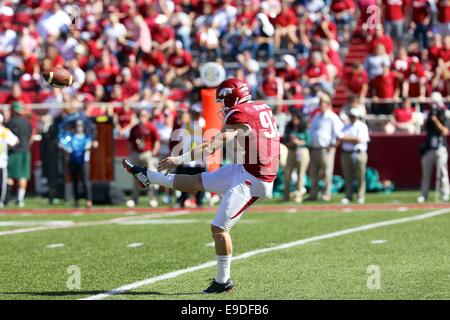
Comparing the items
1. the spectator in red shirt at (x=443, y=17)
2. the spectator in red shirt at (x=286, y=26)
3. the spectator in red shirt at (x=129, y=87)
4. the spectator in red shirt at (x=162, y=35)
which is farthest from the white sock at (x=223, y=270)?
the spectator in red shirt at (x=162, y=35)

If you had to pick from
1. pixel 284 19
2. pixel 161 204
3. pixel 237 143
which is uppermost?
pixel 284 19

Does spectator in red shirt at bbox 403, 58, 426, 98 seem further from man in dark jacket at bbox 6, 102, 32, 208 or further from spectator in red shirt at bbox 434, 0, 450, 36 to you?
man in dark jacket at bbox 6, 102, 32, 208

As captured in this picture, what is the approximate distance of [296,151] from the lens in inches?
871

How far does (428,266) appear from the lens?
36.4ft

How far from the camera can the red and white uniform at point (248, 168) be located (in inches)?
379

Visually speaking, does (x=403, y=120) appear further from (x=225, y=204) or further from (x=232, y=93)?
(x=225, y=204)

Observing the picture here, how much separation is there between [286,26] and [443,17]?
11.5 ft

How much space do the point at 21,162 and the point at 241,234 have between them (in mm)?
8529

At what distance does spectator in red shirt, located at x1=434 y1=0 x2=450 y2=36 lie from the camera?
83.2ft

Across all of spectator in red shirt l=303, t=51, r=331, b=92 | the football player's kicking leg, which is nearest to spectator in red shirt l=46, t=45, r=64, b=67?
spectator in red shirt l=303, t=51, r=331, b=92

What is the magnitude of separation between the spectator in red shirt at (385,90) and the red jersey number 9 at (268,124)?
48.0 ft

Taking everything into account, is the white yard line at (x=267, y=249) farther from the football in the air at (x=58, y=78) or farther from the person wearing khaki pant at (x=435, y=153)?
the person wearing khaki pant at (x=435, y=153)

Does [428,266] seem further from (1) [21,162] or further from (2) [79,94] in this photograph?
(2) [79,94]
